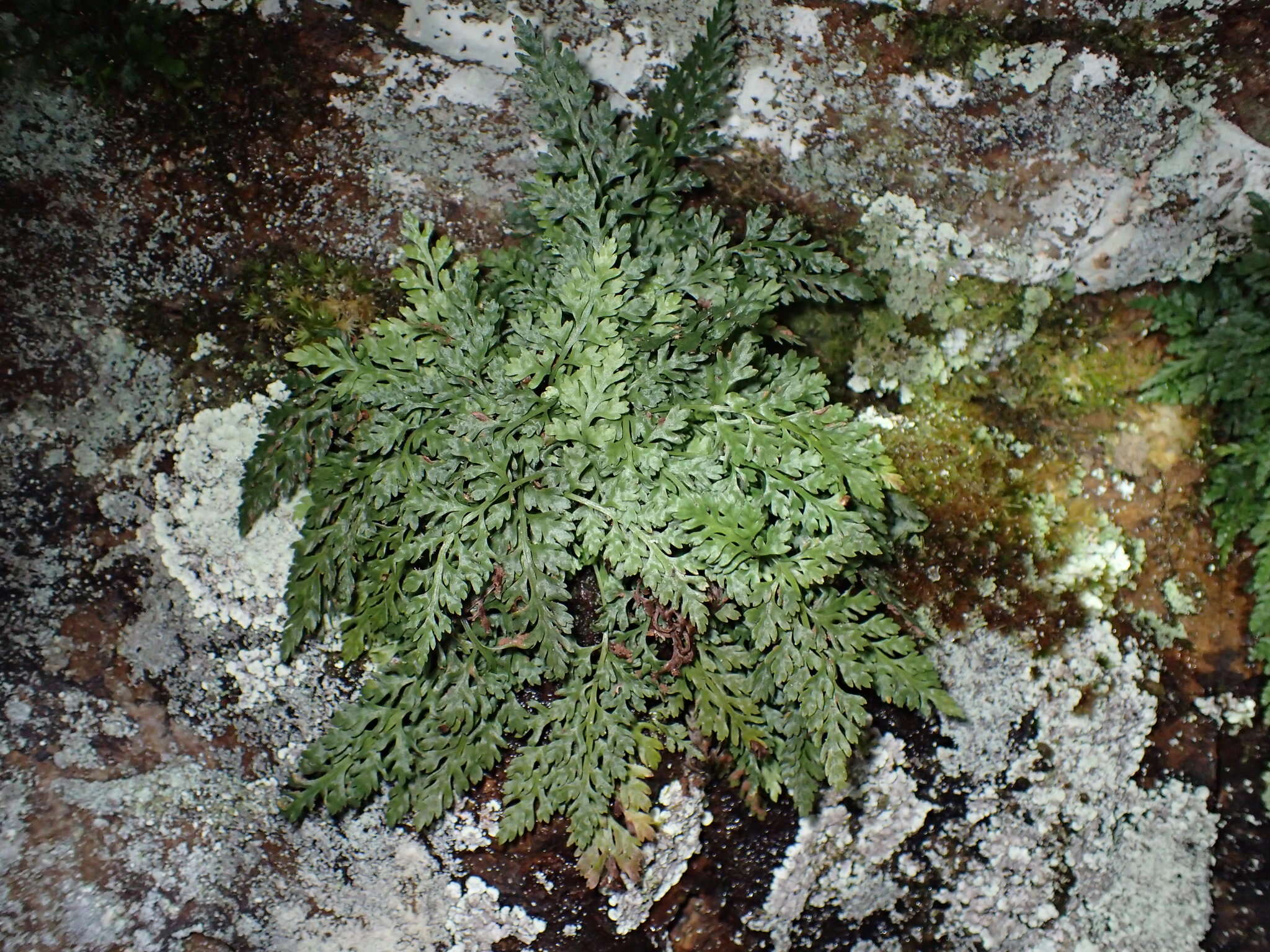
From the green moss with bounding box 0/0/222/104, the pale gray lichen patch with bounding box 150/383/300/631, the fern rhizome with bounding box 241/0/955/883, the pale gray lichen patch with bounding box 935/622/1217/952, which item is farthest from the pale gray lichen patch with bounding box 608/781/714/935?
the green moss with bounding box 0/0/222/104

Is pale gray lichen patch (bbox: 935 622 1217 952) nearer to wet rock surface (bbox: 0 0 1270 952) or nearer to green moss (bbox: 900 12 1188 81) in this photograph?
wet rock surface (bbox: 0 0 1270 952)

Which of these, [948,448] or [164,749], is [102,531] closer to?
[164,749]

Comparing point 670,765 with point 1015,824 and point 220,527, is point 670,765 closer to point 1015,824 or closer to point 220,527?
point 1015,824

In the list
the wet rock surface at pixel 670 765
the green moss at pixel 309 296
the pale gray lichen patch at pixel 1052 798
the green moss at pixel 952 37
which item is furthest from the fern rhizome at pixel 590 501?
the green moss at pixel 952 37

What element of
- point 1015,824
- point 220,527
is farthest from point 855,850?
point 220,527

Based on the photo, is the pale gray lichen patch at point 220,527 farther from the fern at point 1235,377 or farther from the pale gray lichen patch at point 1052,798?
the fern at point 1235,377

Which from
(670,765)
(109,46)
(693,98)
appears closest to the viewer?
(109,46)
